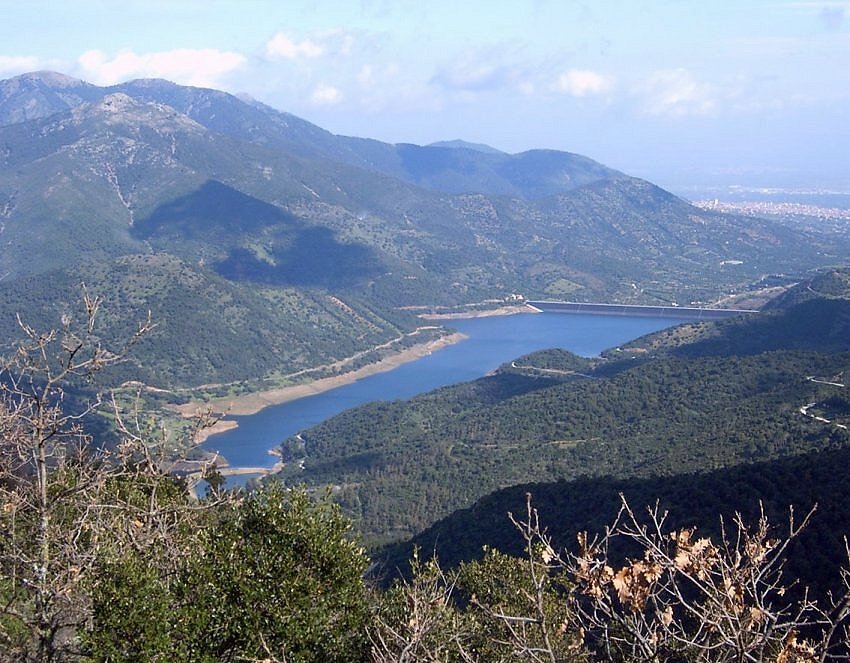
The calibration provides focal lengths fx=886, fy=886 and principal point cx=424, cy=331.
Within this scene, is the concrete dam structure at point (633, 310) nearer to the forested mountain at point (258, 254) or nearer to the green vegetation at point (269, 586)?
the forested mountain at point (258, 254)

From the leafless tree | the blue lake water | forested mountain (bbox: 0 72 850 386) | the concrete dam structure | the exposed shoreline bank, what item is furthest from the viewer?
the concrete dam structure

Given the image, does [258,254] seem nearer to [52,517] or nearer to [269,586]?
[52,517]

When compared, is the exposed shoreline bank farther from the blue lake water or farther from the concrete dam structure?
the concrete dam structure

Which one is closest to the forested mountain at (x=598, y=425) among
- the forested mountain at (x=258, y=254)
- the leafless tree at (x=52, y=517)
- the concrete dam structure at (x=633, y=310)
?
the leafless tree at (x=52, y=517)

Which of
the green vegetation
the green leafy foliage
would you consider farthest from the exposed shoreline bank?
the green leafy foliage

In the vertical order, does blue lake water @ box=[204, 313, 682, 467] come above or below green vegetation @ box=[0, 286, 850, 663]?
below

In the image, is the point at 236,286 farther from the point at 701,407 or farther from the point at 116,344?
the point at 701,407

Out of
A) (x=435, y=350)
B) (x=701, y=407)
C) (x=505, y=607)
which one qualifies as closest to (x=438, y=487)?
(x=701, y=407)
